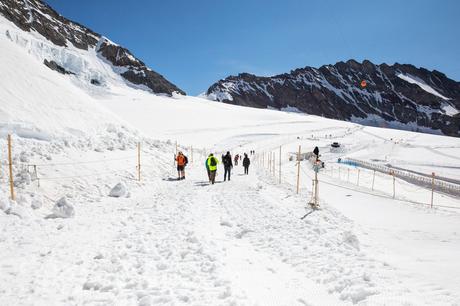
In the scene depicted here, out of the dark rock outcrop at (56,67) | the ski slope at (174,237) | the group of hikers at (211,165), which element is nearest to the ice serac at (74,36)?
the dark rock outcrop at (56,67)

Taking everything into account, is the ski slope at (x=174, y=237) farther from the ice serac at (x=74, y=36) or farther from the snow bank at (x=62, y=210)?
the ice serac at (x=74, y=36)

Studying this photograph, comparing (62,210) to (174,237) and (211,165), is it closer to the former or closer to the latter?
(174,237)

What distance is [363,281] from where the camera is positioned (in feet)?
15.6

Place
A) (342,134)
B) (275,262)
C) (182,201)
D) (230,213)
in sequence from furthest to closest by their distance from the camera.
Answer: (342,134)
(182,201)
(230,213)
(275,262)

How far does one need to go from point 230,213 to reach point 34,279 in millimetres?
5717

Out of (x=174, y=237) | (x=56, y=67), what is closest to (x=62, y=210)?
(x=174, y=237)

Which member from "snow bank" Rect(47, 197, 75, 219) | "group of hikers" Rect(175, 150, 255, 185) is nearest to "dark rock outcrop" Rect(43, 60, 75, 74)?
"group of hikers" Rect(175, 150, 255, 185)

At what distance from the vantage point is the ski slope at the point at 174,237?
4.59 m

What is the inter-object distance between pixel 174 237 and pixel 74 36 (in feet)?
598

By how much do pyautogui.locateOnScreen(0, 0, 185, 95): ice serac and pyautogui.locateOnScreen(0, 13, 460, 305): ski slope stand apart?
13991 centimetres

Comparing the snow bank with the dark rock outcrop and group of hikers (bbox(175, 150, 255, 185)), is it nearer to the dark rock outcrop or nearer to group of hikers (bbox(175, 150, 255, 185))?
group of hikers (bbox(175, 150, 255, 185))

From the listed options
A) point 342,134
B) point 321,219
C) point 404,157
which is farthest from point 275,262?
point 342,134

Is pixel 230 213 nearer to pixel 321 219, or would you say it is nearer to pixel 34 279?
pixel 321 219

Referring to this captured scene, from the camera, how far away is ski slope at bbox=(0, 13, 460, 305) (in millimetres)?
4586
